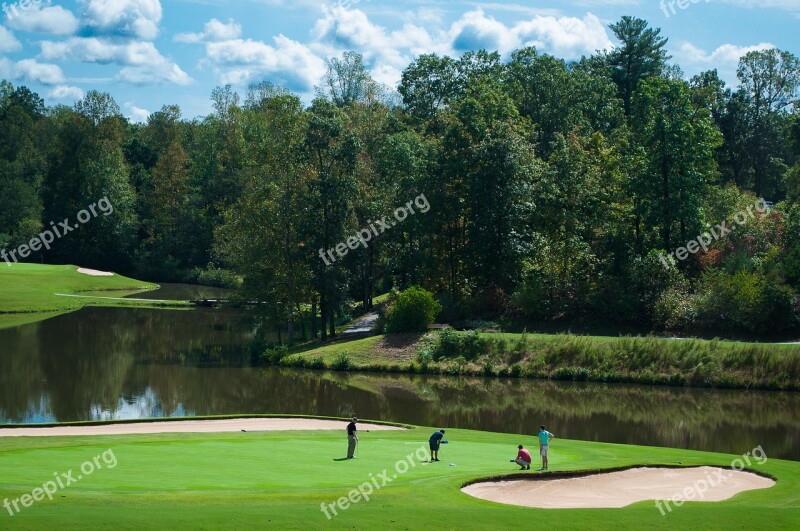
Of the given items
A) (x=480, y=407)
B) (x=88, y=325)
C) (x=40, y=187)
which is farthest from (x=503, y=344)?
(x=40, y=187)

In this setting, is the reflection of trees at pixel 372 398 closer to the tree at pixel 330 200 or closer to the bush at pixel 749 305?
the tree at pixel 330 200

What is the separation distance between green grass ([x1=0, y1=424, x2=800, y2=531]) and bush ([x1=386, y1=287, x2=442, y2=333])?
2488 cm

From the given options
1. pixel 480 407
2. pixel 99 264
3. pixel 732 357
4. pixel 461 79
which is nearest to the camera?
pixel 480 407

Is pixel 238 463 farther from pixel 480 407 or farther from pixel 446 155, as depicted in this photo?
pixel 446 155

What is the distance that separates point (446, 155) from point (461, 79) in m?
23.9

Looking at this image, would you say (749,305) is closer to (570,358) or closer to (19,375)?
(570,358)

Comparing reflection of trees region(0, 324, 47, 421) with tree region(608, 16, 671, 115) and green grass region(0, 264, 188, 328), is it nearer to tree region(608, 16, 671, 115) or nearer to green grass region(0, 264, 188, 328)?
green grass region(0, 264, 188, 328)

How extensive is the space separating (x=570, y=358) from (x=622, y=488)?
26.7m

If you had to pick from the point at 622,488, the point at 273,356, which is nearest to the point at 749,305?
the point at 273,356

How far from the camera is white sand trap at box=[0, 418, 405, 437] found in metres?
31.9

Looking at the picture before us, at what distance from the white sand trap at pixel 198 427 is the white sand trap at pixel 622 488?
11219mm

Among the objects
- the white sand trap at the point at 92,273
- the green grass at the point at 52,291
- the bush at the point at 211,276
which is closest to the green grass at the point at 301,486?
the green grass at the point at 52,291

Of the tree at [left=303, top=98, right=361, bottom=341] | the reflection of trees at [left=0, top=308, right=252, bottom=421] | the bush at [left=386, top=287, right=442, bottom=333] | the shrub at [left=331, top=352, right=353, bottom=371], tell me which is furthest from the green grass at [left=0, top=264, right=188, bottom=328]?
the bush at [left=386, top=287, right=442, bottom=333]

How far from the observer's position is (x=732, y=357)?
157ft
